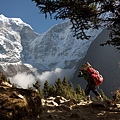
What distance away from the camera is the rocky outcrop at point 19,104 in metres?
4.78

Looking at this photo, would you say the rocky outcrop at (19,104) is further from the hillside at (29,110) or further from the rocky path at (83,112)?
the rocky path at (83,112)

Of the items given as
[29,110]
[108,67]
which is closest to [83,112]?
[29,110]

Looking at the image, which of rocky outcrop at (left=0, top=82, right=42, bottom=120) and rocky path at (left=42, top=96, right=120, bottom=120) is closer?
rocky outcrop at (left=0, top=82, right=42, bottom=120)

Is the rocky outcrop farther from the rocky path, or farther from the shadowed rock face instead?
the shadowed rock face

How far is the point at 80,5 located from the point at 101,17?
5.06 ft

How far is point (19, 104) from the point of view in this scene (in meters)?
4.99

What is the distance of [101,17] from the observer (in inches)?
393

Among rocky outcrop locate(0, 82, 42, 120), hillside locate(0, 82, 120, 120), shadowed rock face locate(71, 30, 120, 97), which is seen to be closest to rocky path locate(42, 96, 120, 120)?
hillside locate(0, 82, 120, 120)

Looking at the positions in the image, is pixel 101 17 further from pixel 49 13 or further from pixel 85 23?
pixel 49 13

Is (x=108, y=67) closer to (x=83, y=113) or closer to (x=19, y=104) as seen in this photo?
(x=83, y=113)

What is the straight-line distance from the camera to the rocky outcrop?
478cm

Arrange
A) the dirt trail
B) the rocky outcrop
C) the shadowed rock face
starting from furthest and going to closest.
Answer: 1. the shadowed rock face
2. the dirt trail
3. the rocky outcrop

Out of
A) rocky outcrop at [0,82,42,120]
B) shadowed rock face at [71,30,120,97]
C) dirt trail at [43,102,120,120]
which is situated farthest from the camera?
shadowed rock face at [71,30,120,97]

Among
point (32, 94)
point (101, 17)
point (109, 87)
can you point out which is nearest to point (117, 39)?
point (101, 17)
